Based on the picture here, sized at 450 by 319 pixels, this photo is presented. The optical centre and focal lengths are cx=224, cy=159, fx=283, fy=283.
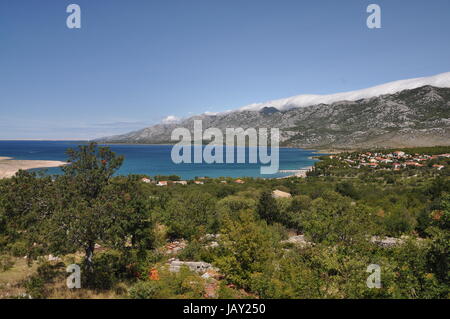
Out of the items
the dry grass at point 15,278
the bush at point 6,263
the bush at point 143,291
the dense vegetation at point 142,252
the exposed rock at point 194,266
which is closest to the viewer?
the bush at point 143,291

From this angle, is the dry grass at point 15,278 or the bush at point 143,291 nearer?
the bush at point 143,291

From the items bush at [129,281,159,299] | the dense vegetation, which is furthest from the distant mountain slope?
bush at [129,281,159,299]

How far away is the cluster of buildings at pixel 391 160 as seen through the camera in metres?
84.5

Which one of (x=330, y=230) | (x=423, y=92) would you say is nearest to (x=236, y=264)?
(x=330, y=230)

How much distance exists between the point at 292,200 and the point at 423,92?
191m

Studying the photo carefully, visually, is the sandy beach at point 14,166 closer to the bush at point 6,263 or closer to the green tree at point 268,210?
the green tree at point 268,210

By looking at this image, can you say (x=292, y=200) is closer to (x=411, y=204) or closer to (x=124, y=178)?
(x=411, y=204)

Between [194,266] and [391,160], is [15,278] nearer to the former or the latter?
[194,266]

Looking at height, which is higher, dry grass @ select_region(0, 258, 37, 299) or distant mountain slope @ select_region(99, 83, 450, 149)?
distant mountain slope @ select_region(99, 83, 450, 149)

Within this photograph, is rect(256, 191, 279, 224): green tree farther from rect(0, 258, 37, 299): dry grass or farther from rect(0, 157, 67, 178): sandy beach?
rect(0, 157, 67, 178): sandy beach

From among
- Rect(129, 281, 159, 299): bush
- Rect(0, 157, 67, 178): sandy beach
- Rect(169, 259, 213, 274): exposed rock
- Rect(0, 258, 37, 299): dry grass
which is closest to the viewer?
Rect(129, 281, 159, 299): bush

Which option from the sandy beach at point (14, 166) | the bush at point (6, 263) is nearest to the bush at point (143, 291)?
the bush at point (6, 263)

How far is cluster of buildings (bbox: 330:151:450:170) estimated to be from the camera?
84.5 meters
